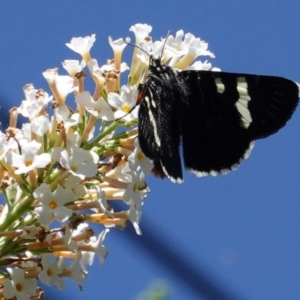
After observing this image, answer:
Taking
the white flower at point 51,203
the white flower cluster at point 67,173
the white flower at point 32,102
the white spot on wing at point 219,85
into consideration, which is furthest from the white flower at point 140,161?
the white spot on wing at point 219,85

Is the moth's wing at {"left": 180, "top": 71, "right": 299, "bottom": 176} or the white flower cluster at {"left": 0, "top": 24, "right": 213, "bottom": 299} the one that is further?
the moth's wing at {"left": 180, "top": 71, "right": 299, "bottom": 176}

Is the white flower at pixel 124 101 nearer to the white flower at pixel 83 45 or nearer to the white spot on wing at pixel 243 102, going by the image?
the white flower at pixel 83 45

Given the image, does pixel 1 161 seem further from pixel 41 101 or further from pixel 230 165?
pixel 230 165

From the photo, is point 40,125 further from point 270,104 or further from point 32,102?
point 270,104

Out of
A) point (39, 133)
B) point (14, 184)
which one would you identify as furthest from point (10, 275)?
point (39, 133)

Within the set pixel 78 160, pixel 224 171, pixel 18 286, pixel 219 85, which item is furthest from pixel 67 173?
pixel 219 85

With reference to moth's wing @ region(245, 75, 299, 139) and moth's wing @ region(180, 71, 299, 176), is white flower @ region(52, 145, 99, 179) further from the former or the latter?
moth's wing @ region(245, 75, 299, 139)

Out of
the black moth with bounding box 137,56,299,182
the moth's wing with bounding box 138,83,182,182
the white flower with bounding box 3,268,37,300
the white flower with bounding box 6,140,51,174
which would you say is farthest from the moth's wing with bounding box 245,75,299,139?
the white flower with bounding box 3,268,37,300
